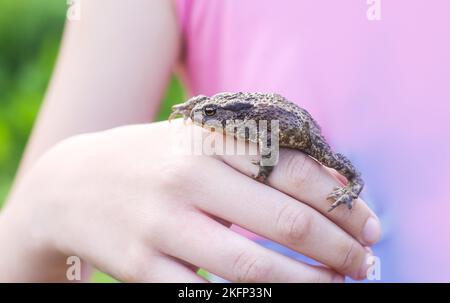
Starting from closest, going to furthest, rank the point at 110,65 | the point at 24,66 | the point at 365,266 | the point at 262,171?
1. the point at 262,171
2. the point at 365,266
3. the point at 110,65
4. the point at 24,66

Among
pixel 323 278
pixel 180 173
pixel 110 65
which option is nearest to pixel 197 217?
pixel 180 173

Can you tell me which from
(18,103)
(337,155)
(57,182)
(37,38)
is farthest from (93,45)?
(37,38)

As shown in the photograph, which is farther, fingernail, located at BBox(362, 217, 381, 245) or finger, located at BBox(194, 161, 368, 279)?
fingernail, located at BBox(362, 217, 381, 245)

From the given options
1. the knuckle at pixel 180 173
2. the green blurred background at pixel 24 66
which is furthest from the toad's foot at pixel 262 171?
the green blurred background at pixel 24 66

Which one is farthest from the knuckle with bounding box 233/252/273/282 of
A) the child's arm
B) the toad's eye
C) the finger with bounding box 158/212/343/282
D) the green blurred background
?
the green blurred background

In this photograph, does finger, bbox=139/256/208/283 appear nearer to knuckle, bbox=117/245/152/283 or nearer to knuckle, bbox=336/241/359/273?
knuckle, bbox=117/245/152/283

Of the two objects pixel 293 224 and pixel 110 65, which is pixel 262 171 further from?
pixel 110 65

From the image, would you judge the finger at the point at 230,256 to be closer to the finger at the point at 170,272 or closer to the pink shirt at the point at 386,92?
the finger at the point at 170,272
